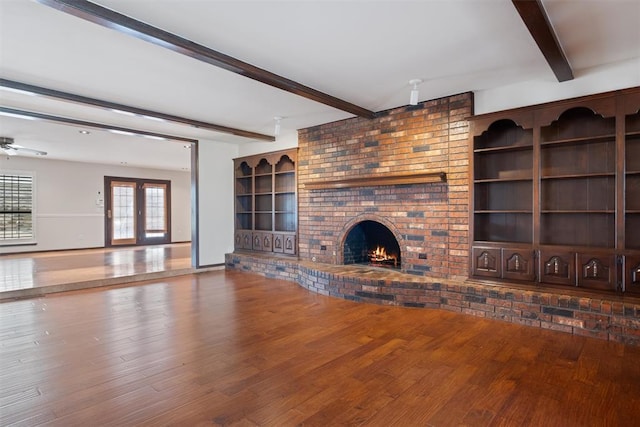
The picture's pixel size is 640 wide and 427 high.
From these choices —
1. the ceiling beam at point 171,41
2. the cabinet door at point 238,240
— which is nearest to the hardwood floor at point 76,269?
the cabinet door at point 238,240

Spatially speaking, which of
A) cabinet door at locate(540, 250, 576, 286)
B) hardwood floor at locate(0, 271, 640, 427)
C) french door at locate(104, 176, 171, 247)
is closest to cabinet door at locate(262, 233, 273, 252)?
hardwood floor at locate(0, 271, 640, 427)

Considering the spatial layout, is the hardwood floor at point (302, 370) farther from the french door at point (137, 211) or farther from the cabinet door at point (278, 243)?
the french door at point (137, 211)

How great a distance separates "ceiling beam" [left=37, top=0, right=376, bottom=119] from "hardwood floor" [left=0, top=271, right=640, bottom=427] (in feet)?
8.31

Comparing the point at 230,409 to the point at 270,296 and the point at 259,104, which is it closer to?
the point at 270,296

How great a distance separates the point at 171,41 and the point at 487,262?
3971 millimetres

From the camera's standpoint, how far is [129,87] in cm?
412

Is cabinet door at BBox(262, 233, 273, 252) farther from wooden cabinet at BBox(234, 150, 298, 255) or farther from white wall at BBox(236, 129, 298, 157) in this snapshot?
white wall at BBox(236, 129, 298, 157)

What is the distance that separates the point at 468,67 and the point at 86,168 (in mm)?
10750

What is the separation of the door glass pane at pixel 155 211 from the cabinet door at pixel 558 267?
1115 cm

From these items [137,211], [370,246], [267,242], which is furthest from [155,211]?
[370,246]

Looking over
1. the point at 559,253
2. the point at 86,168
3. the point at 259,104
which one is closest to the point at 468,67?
the point at 559,253

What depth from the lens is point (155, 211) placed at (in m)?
11.9

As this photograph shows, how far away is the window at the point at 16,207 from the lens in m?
9.22

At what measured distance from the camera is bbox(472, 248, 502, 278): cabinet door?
4180mm
